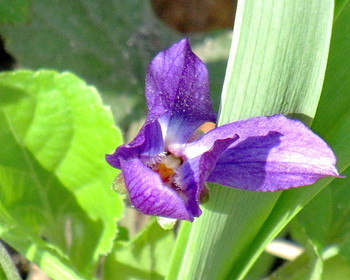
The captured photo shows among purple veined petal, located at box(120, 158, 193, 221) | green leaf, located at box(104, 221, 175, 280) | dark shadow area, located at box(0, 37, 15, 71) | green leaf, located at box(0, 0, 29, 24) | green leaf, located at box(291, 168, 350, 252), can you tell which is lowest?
green leaf, located at box(104, 221, 175, 280)

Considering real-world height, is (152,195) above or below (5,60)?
above

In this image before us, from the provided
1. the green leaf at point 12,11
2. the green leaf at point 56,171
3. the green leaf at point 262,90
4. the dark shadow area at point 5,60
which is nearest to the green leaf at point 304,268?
the green leaf at point 262,90

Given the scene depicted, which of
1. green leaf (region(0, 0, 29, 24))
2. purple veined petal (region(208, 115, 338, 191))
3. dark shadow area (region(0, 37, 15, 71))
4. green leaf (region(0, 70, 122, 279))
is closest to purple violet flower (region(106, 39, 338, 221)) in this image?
purple veined petal (region(208, 115, 338, 191))

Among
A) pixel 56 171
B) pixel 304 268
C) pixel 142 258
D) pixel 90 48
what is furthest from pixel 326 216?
pixel 90 48

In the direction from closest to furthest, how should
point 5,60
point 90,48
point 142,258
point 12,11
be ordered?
1. point 142,258
2. point 12,11
3. point 90,48
4. point 5,60

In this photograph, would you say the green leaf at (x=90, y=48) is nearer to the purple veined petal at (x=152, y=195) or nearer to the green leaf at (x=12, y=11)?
the green leaf at (x=12, y=11)

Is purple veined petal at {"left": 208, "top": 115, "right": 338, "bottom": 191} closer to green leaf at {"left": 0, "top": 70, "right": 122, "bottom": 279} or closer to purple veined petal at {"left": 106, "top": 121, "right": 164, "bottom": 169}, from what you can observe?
purple veined petal at {"left": 106, "top": 121, "right": 164, "bottom": 169}

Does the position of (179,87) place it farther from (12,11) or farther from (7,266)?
(12,11)
